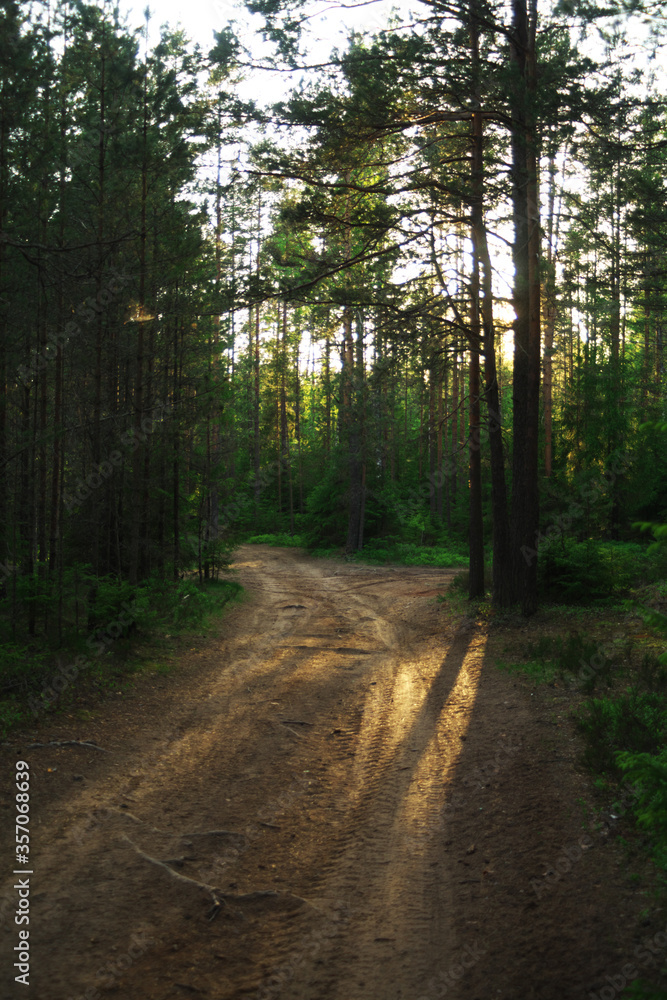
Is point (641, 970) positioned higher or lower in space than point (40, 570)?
lower

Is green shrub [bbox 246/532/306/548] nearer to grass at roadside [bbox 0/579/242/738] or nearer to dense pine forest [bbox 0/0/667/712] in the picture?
dense pine forest [bbox 0/0/667/712]

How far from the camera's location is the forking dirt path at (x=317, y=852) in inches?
145

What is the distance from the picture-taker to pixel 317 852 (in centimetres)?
509

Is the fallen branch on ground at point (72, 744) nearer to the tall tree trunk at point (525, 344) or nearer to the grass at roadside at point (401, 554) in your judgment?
the tall tree trunk at point (525, 344)

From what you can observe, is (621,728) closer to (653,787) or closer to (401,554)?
(653,787)

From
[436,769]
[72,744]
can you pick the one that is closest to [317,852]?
[436,769]

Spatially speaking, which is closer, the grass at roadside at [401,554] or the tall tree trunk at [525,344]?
the tall tree trunk at [525,344]

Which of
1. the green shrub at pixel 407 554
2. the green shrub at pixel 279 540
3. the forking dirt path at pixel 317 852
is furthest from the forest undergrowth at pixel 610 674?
the green shrub at pixel 279 540

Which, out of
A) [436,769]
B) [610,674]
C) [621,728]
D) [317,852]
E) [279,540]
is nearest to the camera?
[317,852]

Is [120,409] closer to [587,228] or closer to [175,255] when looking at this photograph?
[175,255]

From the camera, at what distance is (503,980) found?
3.58 meters

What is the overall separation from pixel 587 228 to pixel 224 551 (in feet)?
38.4

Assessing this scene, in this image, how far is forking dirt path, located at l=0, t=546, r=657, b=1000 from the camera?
3695 mm

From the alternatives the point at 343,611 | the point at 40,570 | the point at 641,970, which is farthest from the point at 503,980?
the point at 343,611
